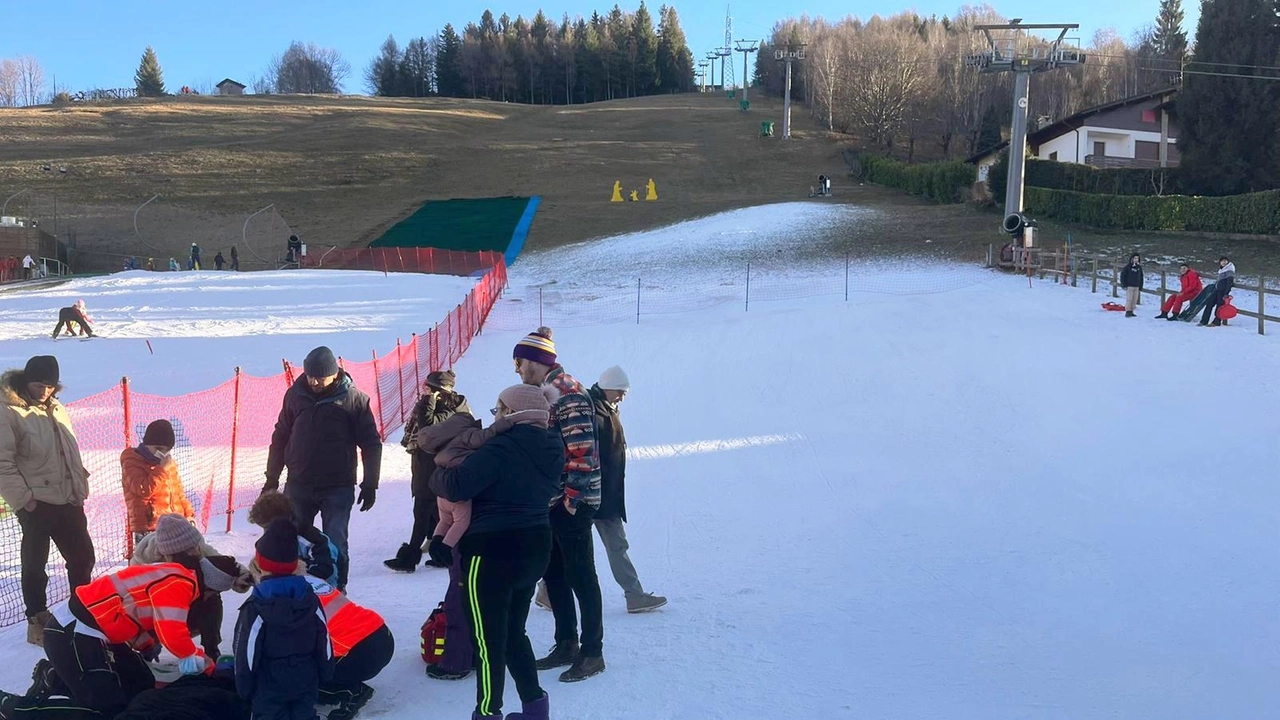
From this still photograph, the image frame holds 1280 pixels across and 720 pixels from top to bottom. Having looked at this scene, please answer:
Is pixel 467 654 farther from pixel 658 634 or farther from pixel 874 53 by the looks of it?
pixel 874 53

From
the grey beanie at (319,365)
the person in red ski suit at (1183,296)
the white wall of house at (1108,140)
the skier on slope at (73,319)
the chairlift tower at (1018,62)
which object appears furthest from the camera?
the white wall of house at (1108,140)

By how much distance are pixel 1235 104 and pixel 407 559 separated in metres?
40.9

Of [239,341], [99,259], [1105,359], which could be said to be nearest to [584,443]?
[1105,359]

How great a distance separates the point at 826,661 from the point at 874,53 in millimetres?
68387

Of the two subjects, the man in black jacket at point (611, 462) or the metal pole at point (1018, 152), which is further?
the metal pole at point (1018, 152)

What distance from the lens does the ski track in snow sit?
18.3 feet

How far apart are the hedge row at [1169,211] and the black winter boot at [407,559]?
3231cm

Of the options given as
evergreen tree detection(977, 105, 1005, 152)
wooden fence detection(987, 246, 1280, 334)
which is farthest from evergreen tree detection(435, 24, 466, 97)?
wooden fence detection(987, 246, 1280, 334)

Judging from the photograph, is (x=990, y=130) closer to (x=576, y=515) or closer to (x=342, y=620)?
(x=576, y=515)

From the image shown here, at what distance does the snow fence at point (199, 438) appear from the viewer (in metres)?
7.55

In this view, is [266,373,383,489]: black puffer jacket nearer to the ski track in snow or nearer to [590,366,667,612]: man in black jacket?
the ski track in snow

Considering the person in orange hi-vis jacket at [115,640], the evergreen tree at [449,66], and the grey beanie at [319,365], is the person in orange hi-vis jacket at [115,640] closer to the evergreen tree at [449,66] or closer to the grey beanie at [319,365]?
the grey beanie at [319,365]

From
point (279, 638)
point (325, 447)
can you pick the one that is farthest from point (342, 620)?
point (325, 447)

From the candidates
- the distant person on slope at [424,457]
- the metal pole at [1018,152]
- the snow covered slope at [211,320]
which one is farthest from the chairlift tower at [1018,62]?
the distant person on slope at [424,457]
